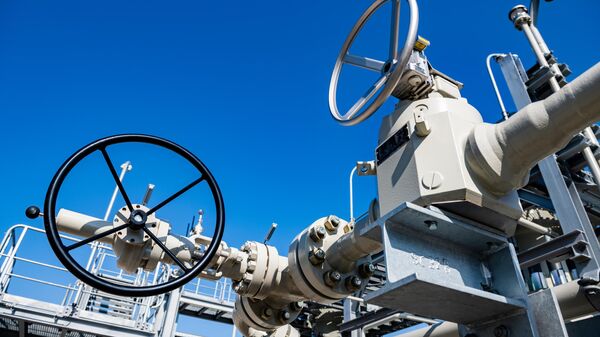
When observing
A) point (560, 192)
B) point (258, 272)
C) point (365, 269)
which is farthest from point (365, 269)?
point (560, 192)

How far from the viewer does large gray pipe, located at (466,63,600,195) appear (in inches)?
43.0

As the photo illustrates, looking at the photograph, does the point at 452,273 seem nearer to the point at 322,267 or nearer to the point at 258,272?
the point at 322,267

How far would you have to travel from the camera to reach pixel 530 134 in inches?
47.3

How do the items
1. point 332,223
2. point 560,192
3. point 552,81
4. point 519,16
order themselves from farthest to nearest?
point 519,16
point 552,81
point 560,192
point 332,223

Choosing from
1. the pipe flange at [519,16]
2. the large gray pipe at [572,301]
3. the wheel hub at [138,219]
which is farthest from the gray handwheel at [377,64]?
the pipe flange at [519,16]

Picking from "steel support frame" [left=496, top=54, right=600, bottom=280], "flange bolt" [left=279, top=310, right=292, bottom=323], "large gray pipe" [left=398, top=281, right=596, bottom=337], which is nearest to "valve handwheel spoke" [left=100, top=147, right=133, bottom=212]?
"flange bolt" [left=279, top=310, right=292, bottom=323]

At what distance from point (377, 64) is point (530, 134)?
647mm

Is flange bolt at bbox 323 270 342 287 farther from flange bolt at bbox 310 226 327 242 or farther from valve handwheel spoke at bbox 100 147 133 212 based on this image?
valve handwheel spoke at bbox 100 147 133 212

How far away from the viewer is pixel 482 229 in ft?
4.31

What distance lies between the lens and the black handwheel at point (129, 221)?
1389mm

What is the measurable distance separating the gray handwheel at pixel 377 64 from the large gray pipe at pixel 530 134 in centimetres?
31

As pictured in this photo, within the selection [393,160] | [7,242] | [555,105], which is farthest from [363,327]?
[7,242]

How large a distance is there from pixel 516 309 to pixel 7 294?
4648mm

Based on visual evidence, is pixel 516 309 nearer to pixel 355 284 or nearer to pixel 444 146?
pixel 444 146
